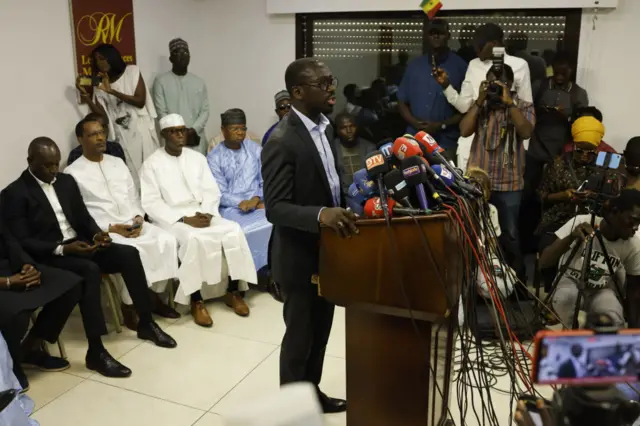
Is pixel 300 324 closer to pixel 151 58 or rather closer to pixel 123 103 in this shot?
pixel 123 103

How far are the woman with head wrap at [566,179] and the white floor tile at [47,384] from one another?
2876 mm

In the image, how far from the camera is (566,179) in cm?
377

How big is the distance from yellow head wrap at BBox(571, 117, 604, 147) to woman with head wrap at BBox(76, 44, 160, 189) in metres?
3.15

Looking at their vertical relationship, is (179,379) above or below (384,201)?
below

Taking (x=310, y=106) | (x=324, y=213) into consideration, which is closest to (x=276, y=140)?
(x=310, y=106)

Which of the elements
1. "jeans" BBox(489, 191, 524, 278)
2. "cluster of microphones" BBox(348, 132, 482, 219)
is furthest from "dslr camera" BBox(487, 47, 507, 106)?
"cluster of microphones" BBox(348, 132, 482, 219)

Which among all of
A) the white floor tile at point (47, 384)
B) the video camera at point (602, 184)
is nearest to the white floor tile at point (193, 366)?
the white floor tile at point (47, 384)

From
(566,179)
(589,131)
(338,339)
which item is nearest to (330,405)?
(338,339)

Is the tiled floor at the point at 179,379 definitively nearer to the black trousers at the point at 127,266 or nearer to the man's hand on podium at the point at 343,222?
the black trousers at the point at 127,266

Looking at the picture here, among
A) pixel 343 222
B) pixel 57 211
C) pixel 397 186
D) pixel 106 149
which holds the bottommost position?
pixel 57 211

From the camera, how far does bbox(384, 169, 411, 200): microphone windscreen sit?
5.64 ft

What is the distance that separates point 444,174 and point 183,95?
3688 millimetres

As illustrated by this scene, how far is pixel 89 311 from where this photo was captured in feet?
10.4

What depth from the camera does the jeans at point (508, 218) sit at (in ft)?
12.3
